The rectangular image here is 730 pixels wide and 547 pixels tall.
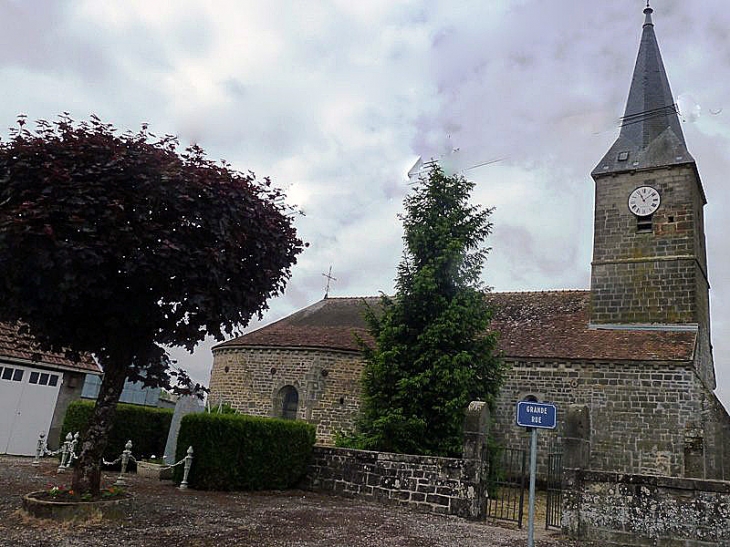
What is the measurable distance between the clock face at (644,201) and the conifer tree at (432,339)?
25.5 feet

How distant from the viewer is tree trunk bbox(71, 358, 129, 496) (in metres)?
7.98

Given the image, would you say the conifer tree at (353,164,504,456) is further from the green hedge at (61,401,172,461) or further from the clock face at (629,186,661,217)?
the clock face at (629,186,661,217)

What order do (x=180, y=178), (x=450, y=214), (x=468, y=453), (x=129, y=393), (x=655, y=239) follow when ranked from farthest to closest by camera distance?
1. (x=129, y=393)
2. (x=655, y=239)
3. (x=450, y=214)
4. (x=468, y=453)
5. (x=180, y=178)

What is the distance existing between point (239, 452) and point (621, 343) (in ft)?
43.2

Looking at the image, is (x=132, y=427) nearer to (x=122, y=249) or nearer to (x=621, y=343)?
A: (x=122, y=249)

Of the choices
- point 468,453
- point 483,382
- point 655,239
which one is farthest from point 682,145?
point 468,453

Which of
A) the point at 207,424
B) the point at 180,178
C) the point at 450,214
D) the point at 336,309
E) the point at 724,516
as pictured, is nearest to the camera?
the point at 180,178

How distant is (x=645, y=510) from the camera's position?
28.6 ft

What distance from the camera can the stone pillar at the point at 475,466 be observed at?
10.2 meters

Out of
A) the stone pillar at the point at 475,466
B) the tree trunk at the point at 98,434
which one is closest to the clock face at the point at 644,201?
the stone pillar at the point at 475,466

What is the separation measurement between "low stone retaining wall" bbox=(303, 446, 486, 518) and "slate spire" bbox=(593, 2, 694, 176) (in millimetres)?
15549

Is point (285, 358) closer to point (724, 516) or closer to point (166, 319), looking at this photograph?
point (166, 319)

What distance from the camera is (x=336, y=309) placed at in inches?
975

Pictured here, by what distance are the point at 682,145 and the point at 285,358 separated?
16.8m
